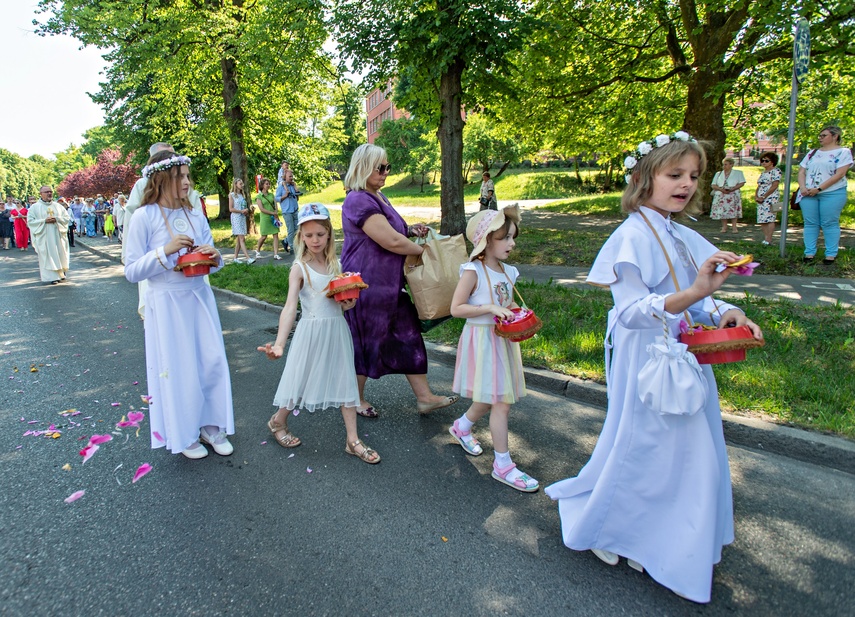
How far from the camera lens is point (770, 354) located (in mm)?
4895

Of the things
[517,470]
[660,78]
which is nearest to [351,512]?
[517,470]

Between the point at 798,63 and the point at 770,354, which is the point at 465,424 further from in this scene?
the point at 798,63

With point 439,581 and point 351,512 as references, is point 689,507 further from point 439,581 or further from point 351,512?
point 351,512

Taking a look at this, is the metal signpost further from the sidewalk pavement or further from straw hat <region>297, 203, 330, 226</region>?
straw hat <region>297, 203, 330, 226</region>

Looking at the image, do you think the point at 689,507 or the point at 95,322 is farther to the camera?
the point at 95,322

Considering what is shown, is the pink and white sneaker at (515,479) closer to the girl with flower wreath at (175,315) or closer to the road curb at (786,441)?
the road curb at (786,441)

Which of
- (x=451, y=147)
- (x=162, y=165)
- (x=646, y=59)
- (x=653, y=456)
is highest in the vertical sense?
(x=646, y=59)

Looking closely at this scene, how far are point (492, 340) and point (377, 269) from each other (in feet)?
3.57

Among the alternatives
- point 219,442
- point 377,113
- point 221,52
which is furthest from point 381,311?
point 377,113

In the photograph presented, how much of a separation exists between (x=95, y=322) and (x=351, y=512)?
689cm

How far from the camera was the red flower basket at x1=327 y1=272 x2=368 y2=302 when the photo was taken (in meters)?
3.25

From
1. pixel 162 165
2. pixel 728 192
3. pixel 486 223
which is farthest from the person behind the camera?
pixel 728 192

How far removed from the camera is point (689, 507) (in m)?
2.25

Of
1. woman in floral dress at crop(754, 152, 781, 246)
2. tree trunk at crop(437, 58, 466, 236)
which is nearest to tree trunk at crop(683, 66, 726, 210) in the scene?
woman in floral dress at crop(754, 152, 781, 246)
